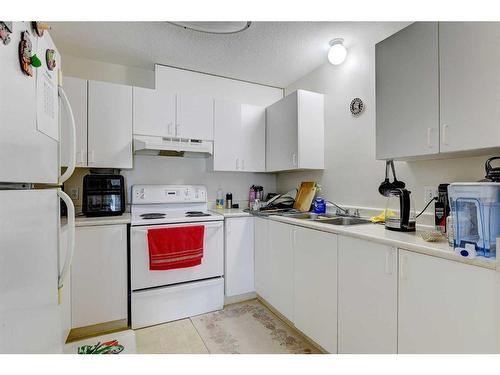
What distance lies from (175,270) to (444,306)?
1826 mm

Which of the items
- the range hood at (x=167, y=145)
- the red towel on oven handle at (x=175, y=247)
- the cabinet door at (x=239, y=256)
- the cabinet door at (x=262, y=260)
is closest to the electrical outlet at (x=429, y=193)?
the cabinet door at (x=262, y=260)

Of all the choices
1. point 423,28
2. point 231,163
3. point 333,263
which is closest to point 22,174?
point 333,263

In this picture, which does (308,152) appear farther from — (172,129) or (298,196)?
(172,129)

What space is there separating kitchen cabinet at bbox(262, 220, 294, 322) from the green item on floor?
1.19m

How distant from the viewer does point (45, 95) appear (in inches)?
34.0

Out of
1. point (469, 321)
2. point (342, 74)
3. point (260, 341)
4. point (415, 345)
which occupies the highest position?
point (342, 74)

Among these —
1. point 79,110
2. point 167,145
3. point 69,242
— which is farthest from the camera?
point 167,145

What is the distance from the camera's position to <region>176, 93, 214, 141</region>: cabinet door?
253cm

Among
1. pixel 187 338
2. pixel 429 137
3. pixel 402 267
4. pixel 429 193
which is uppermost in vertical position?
pixel 429 137

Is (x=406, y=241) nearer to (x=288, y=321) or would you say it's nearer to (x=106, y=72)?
(x=288, y=321)

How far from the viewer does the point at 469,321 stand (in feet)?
3.29

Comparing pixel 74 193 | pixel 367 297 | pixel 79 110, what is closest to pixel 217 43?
pixel 79 110

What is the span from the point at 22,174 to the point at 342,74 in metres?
2.46

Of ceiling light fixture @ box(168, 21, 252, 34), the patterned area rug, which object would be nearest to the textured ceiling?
ceiling light fixture @ box(168, 21, 252, 34)
